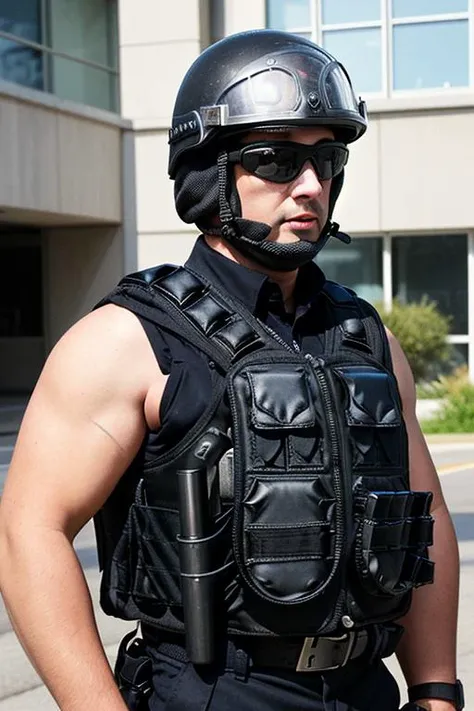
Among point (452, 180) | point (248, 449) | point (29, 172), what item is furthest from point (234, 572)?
point (452, 180)

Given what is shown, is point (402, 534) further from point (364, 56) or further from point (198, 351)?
point (364, 56)

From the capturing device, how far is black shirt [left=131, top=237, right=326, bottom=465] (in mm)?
2049

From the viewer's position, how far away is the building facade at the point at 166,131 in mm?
Result: 19766

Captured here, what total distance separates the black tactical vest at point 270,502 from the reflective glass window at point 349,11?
1918 centimetres

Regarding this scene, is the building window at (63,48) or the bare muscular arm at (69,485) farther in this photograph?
the building window at (63,48)

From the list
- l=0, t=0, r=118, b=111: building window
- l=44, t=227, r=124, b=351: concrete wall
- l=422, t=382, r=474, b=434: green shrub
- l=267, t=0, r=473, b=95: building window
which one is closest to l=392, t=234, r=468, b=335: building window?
l=267, t=0, r=473, b=95: building window

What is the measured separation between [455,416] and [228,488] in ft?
46.7

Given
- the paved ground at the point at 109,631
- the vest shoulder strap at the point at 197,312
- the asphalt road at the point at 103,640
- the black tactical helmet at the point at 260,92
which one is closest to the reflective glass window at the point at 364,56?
the paved ground at the point at 109,631

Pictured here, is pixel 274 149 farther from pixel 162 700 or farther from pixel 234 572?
pixel 162 700

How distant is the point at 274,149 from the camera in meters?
2.22

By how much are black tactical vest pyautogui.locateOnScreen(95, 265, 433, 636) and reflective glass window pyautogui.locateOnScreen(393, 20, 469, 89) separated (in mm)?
18831

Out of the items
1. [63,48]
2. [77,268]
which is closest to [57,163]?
[63,48]

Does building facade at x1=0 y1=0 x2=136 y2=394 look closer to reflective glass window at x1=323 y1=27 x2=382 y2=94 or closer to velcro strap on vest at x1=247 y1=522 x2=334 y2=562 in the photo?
reflective glass window at x1=323 y1=27 x2=382 y2=94

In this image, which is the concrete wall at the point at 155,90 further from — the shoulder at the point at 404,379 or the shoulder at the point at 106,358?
the shoulder at the point at 106,358
